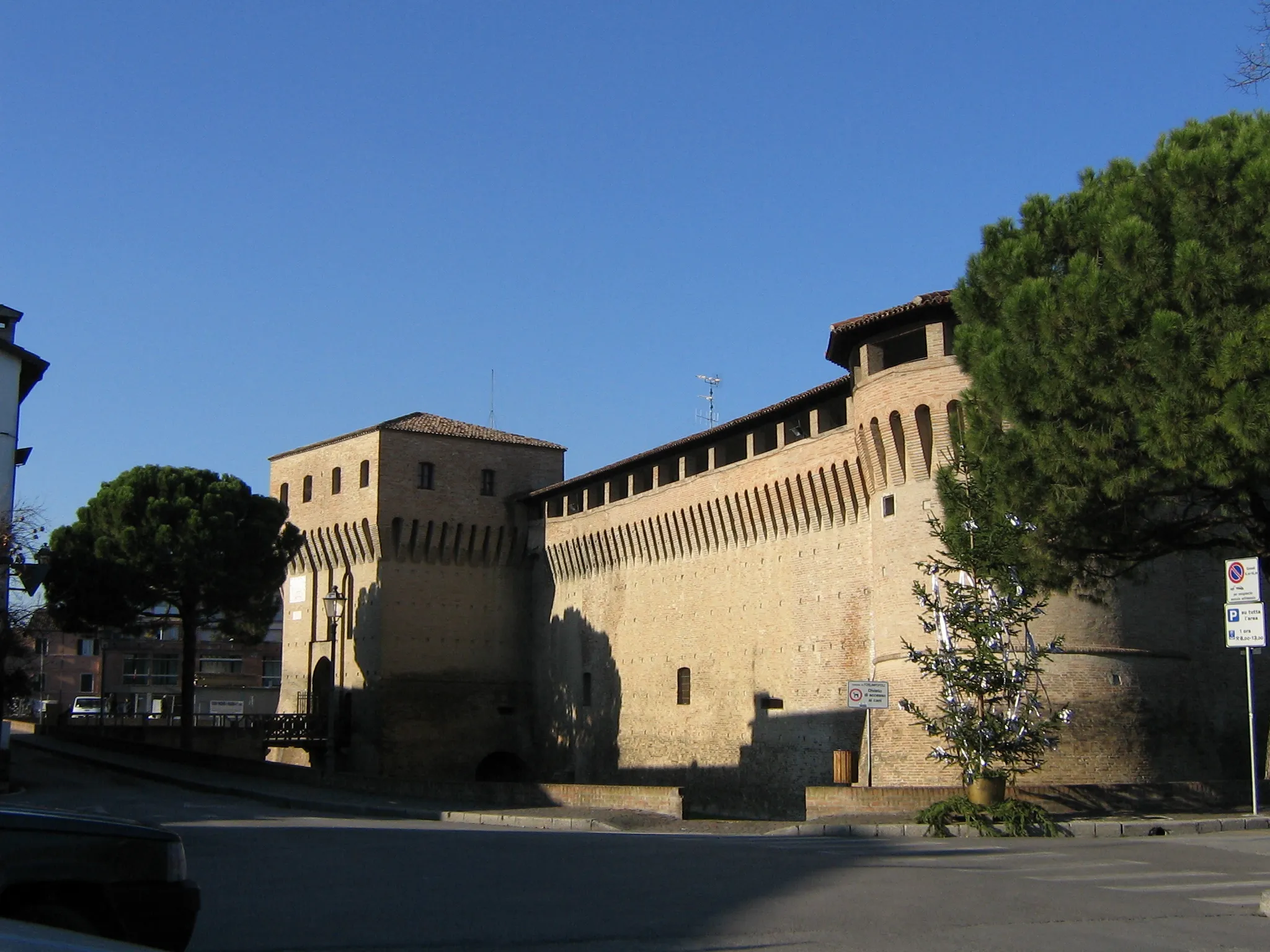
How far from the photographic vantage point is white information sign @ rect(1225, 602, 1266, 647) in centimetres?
1474

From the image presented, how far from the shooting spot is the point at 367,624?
37188 mm

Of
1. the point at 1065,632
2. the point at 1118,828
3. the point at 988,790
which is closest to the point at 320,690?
the point at 1065,632

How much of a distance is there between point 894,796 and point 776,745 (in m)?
9.46

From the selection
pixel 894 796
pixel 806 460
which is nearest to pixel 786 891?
pixel 894 796

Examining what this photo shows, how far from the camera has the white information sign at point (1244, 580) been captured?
14883mm

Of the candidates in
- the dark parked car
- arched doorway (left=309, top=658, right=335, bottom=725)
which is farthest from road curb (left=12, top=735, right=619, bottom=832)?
the dark parked car

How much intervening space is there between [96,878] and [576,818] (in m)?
14.9

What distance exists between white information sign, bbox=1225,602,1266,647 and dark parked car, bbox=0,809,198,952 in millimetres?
12321

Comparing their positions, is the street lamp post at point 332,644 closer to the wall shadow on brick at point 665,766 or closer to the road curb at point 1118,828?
the wall shadow on brick at point 665,766

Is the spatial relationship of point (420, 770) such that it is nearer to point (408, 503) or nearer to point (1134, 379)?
point (408, 503)

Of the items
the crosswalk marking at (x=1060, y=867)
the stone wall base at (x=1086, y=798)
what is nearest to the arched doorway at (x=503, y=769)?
the stone wall base at (x=1086, y=798)

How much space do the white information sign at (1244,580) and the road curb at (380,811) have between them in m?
8.64

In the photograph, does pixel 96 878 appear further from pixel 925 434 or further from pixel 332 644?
pixel 332 644

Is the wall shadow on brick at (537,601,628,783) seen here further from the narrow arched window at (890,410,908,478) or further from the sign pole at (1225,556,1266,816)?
the sign pole at (1225,556,1266,816)
